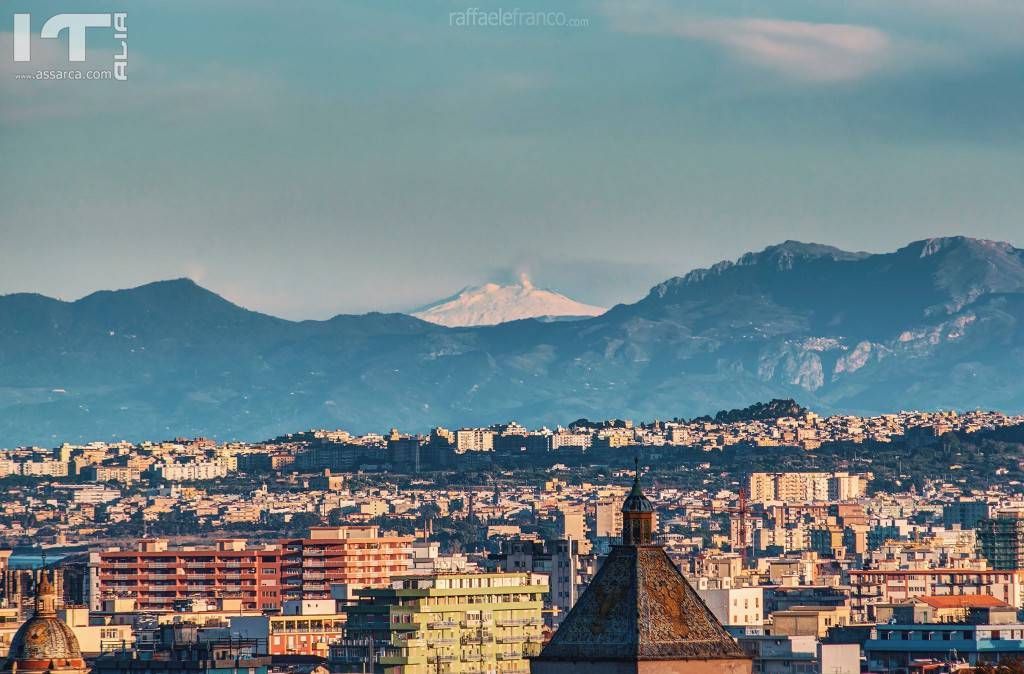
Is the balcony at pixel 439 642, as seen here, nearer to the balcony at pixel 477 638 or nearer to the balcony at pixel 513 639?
the balcony at pixel 477 638

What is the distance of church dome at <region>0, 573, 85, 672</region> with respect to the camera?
71.9 meters

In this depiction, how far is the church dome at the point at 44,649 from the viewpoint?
7188 centimetres

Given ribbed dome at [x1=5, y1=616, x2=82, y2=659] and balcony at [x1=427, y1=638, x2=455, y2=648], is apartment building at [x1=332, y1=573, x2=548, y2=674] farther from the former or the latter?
ribbed dome at [x1=5, y1=616, x2=82, y2=659]

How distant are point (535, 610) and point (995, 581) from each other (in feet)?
259

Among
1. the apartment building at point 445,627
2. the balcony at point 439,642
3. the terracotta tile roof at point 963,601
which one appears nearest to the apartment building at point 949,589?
the terracotta tile roof at point 963,601

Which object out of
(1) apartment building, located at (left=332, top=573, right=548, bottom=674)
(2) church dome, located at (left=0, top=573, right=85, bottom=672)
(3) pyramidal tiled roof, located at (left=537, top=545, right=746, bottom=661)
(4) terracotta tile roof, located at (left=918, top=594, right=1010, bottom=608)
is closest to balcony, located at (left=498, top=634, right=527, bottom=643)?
(1) apartment building, located at (left=332, top=573, right=548, bottom=674)

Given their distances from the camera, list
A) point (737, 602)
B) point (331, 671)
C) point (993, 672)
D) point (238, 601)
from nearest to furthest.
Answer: point (993, 672) < point (331, 671) < point (737, 602) < point (238, 601)

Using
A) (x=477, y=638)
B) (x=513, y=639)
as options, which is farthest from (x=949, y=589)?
(x=477, y=638)

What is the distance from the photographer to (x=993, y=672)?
231 feet

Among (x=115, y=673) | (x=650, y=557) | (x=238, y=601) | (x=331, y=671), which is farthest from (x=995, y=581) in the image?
(x=650, y=557)

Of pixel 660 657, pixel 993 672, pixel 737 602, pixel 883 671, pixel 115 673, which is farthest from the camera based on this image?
pixel 737 602

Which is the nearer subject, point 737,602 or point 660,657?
point 660,657

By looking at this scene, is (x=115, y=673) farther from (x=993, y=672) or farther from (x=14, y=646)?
(x=993, y=672)

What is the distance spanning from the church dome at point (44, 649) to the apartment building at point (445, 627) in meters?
39.7
